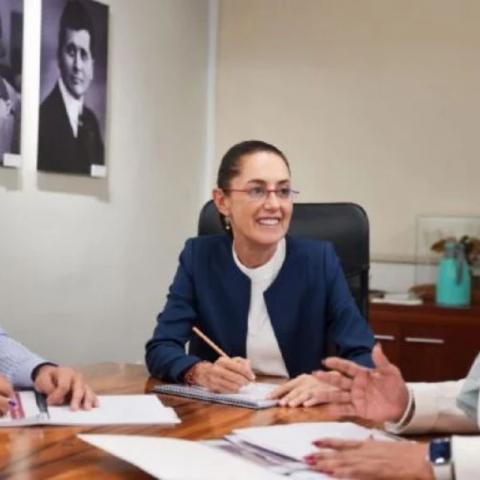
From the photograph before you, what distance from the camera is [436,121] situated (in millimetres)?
4340

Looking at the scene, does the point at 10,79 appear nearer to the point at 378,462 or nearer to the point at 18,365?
the point at 18,365

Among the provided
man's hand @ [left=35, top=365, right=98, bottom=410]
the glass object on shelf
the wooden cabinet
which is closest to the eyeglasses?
man's hand @ [left=35, top=365, right=98, bottom=410]

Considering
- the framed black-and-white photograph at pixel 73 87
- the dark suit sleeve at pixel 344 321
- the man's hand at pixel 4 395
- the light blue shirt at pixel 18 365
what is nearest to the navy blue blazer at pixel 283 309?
the dark suit sleeve at pixel 344 321

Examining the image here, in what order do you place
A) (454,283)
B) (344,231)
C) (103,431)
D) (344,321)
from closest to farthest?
(103,431)
(344,321)
(344,231)
(454,283)

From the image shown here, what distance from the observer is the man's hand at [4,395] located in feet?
5.35

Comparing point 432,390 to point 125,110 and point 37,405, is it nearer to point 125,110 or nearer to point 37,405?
point 37,405

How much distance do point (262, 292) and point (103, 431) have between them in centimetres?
90

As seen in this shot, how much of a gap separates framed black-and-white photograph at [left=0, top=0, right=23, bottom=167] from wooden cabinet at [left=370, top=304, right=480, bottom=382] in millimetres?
1719

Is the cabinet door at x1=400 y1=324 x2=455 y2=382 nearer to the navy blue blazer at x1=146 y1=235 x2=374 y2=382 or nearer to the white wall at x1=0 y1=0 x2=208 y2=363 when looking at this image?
the white wall at x1=0 y1=0 x2=208 y2=363

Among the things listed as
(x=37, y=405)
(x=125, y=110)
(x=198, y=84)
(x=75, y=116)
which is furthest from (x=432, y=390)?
(x=198, y=84)

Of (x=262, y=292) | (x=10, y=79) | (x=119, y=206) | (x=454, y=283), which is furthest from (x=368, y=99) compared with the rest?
(x=262, y=292)

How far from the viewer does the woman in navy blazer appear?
2.35 meters

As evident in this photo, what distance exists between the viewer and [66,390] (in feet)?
5.79

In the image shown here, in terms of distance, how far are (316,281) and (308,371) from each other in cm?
25
